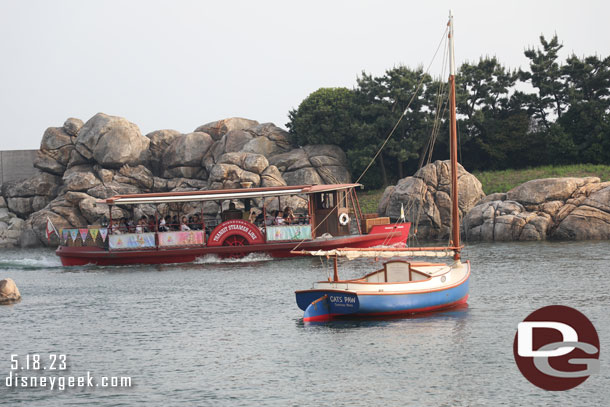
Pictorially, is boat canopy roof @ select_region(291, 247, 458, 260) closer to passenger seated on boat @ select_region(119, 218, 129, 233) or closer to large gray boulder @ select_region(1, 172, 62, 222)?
passenger seated on boat @ select_region(119, 218, 129, 233)

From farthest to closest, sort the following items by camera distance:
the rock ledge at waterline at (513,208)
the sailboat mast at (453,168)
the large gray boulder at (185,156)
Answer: the large gray boulder at (185,156)
the rock ledge at waterline at (513,208)
the sailboat mast at (453,168)

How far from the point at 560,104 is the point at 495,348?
1972 inches

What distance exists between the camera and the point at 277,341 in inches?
806

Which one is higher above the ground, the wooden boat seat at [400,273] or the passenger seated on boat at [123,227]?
the passenger seated on boat at [123,227]

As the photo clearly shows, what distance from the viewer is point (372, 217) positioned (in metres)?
43.3

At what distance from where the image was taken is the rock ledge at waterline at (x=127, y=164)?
62250mm

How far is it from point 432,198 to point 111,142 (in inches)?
1259

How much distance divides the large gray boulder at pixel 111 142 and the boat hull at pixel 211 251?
2619 cm

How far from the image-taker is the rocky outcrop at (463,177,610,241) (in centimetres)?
4562

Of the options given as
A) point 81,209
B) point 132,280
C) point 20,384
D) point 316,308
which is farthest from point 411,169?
point 20,384

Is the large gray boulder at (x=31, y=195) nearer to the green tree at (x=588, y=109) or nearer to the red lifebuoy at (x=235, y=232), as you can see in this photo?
the red lifebuoy at (x=235, y=232)

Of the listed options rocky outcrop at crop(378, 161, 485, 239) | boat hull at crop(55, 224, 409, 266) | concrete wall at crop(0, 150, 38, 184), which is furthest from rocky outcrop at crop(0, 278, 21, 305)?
concrete wall at crop(0, 150, 38, 184)

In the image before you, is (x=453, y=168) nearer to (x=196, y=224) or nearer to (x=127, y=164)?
(x=196, y=224)

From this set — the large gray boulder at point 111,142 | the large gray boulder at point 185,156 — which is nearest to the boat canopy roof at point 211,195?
the large gray boulder at point 185,156
